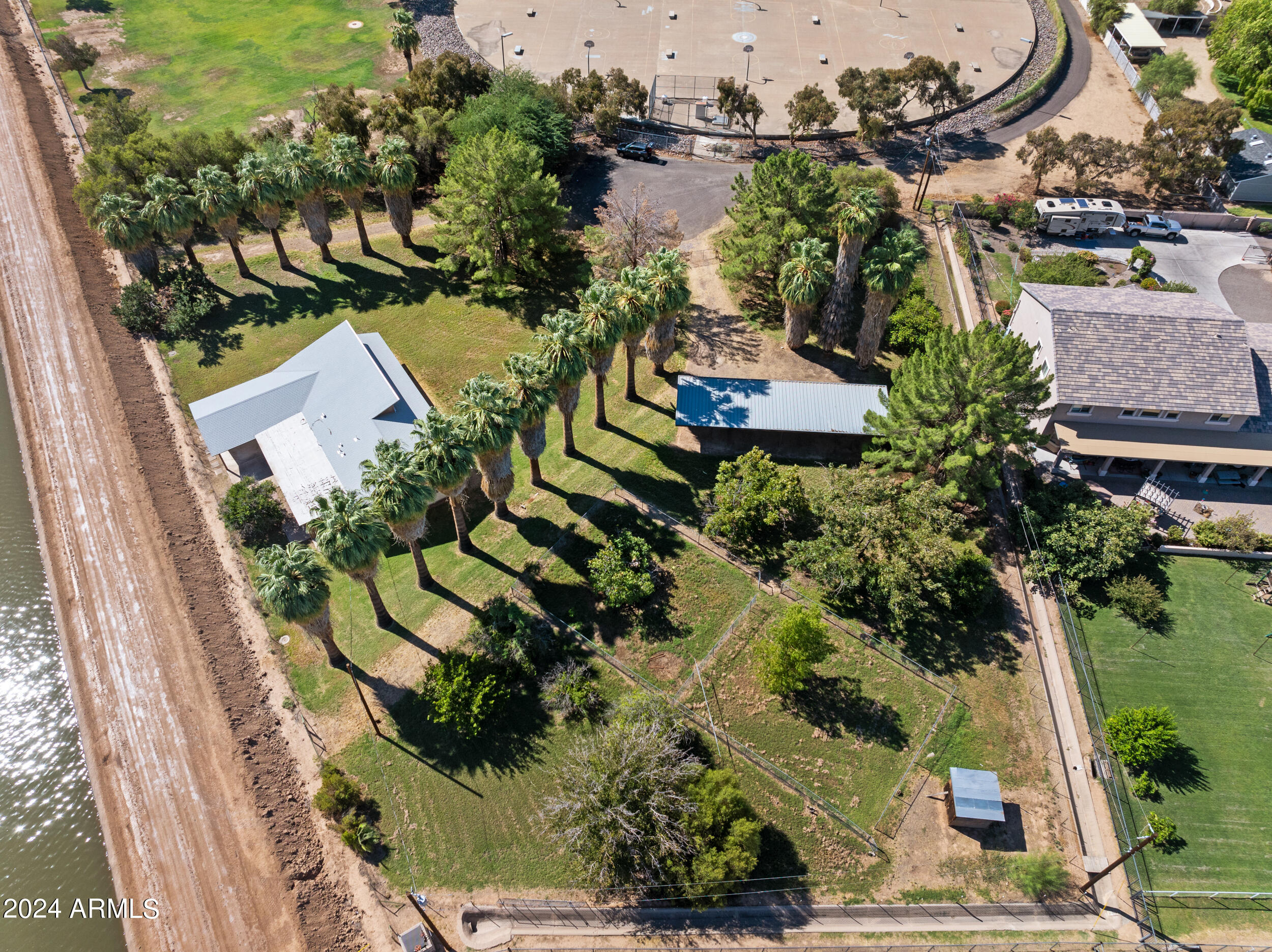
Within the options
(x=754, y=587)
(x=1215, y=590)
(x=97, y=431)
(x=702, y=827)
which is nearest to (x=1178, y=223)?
(x=1215, y=590)

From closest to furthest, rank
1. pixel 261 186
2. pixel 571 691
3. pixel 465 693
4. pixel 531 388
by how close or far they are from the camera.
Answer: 1. pixel 465 693
2. pixel 571 691
3. pixel 531 388
4. pixel 261 186

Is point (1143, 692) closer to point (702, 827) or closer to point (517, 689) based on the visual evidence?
point (702, 827)

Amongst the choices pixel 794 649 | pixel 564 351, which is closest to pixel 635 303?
pixel 564 351

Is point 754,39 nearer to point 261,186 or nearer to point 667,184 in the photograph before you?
point 667,184

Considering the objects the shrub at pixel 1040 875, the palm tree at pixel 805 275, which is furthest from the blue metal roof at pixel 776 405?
the shrub at pixel 1040 875

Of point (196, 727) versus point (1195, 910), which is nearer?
point (1195, 910)

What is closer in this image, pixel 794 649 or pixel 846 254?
pixel 794 649

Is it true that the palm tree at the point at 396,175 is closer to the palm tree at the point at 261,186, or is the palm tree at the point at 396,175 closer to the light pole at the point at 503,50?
the palm tree at the point at 261,186
